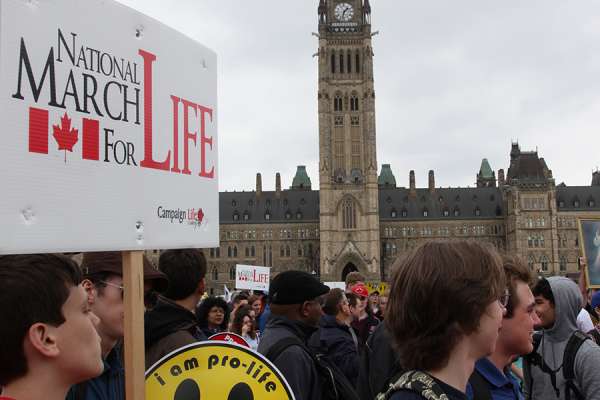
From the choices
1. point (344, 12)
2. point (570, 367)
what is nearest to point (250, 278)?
point (570, 367)

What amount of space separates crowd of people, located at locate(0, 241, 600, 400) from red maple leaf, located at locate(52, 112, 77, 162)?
44 centimetres

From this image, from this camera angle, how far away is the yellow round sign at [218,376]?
284cm

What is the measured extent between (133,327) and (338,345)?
11.6 ft

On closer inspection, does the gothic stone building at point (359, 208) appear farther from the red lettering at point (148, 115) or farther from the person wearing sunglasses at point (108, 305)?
the red lettering at point (148, 115)

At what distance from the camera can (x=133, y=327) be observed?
2898 millimetres

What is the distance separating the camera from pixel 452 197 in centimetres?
8269

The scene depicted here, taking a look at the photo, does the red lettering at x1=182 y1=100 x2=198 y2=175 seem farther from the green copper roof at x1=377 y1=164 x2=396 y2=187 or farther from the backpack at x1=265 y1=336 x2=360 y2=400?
the green copper roof at x1=377 y1=164 x2=396 y2=187

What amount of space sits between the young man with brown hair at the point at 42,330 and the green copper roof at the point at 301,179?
91.0m


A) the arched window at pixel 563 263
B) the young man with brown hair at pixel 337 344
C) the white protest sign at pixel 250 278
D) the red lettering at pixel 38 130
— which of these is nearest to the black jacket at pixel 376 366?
the young man with brown hair at pixel 337 344

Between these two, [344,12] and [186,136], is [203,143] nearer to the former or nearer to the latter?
[186,136]

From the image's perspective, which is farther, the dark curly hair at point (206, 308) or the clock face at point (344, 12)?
the clock face at point (344, 12)

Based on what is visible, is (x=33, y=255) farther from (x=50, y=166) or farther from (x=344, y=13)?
(x=344, y=13)

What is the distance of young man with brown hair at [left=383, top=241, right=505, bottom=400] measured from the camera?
2.52 meters

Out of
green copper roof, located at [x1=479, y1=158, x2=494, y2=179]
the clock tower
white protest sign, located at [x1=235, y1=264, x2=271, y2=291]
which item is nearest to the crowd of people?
white protest sign, located at [x1=235, y1=264, x2=271, y2=291]
